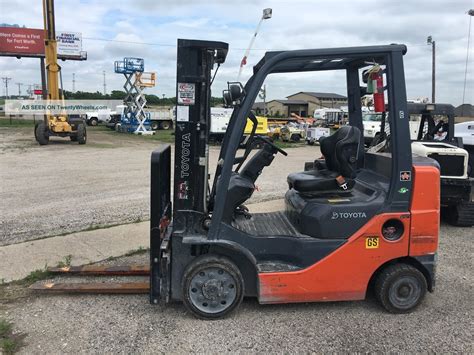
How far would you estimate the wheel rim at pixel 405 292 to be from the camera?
418cm

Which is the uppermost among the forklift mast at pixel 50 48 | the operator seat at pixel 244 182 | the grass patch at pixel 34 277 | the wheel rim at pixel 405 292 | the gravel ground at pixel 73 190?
the forklift mast at pixel 50 48

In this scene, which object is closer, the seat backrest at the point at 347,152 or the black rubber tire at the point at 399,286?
the black rubber tire at the point at 399,286

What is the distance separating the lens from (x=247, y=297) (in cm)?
450

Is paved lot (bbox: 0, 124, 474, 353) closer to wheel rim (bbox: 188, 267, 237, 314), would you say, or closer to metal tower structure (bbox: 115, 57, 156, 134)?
wheel rim (bbox: 188, 267, 237, 314)

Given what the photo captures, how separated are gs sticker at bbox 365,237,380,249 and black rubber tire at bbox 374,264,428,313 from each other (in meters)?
0.31

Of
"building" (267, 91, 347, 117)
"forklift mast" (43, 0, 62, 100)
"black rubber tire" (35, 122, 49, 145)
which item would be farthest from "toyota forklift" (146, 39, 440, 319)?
"building" (267, 91, 347, 117)

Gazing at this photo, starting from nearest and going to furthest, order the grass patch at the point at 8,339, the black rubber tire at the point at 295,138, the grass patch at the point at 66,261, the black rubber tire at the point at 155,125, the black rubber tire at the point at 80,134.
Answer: the grass patch at the point at 8,339
the grass patch at the point at 66,261
the black rubber tire at the point at 80,134
the black rubber tire at the point at 295,138
the black rubber tire at the point at 155,125

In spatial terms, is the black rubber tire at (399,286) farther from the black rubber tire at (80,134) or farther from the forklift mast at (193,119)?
the black rubber tire at (80,134)

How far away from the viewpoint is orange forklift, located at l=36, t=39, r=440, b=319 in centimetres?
394

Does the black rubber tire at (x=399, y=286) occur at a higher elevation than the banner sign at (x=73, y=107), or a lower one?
lower

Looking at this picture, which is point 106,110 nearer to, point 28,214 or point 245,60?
point 28,214

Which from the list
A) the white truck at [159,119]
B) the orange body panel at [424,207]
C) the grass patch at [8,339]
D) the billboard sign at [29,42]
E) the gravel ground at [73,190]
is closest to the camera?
the grass patch at [8,339]

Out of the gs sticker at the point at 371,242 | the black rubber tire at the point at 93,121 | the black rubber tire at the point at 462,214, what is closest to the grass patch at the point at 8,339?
the gs sticker at the point at 371,242

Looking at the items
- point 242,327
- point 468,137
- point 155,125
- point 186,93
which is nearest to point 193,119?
point 186,93
